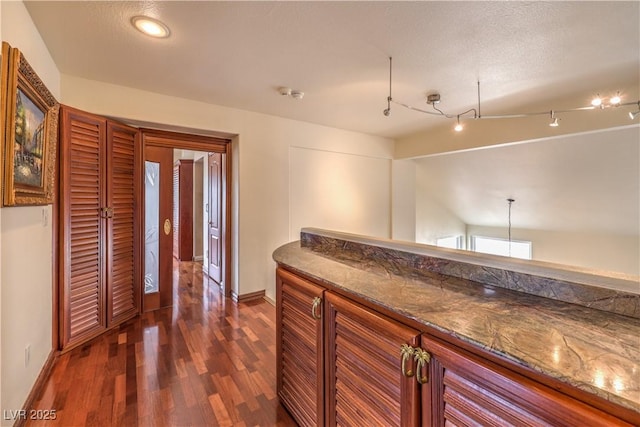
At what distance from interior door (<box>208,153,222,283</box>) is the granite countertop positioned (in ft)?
10.0

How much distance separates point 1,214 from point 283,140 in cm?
292

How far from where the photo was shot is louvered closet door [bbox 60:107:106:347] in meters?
2.36

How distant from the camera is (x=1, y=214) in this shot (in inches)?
55.2

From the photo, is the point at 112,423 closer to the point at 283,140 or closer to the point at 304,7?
the point at 304,7

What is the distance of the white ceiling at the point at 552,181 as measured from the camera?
11.4ft

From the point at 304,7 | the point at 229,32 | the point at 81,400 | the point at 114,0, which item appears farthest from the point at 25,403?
the point at 304,7

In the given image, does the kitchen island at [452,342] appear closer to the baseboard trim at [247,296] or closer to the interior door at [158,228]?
the baseboard trim at [247,296]

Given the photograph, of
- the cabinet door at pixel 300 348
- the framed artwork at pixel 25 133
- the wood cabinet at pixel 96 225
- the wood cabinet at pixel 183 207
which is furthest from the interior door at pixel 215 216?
the cabinet door at pixel 300 348

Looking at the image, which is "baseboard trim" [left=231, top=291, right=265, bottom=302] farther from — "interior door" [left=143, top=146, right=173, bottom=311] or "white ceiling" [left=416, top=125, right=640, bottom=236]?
"white ceiling" [left=416, top=125, right=640, bottom=236]

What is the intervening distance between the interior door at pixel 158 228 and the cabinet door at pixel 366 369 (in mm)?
2853

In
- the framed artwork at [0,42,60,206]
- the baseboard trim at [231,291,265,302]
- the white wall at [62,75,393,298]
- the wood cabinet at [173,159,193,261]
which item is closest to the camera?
the framed artwork at [0,42,60,206]

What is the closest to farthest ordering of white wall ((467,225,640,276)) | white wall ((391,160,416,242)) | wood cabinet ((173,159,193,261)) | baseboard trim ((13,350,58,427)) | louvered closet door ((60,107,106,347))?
baseboard trim ((13,350,58,427)) < louvered closet door ((60,107,106,347)) < white wall ((467,225,640,276)) < white wall ((391,160,416,242)) < wood cabinet ((173,159,193,261))

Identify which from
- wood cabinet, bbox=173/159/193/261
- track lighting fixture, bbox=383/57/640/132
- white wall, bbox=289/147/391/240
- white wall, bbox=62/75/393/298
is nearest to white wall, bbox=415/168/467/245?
white wall, bbox=289/147/391/240

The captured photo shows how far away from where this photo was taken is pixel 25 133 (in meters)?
1.58
